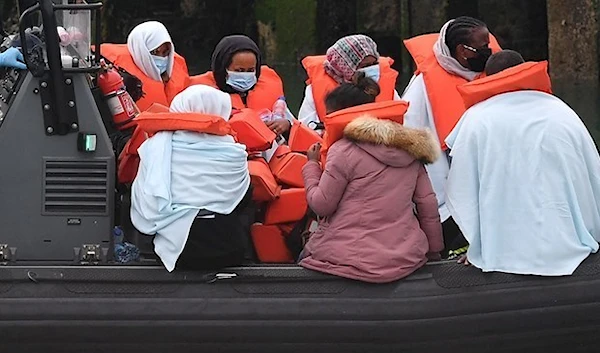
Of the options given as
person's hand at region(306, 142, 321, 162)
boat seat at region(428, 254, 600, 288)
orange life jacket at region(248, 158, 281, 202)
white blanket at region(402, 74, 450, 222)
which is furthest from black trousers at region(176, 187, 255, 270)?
white blanket at region(402, 74, 450, 222)

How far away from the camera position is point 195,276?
458cm

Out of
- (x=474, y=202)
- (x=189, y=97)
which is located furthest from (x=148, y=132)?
(x=474, y=202)

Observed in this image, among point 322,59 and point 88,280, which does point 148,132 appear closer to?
point 88,280

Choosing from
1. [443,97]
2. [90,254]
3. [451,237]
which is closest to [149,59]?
[90,254]

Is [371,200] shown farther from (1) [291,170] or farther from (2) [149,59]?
(2) [149,59]

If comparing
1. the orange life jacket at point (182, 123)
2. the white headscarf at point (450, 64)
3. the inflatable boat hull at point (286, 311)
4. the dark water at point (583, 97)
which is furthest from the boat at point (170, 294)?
the dark water at point (583, 97)

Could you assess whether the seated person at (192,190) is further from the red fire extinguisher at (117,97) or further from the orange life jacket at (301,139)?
the orange life jacket at (301,139)

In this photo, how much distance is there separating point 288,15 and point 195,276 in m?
9.57

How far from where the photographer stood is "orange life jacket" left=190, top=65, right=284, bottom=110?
18.2 feet

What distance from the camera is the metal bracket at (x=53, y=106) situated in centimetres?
459

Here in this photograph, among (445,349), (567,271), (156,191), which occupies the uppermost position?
(156,191)

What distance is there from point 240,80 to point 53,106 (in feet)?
3.61

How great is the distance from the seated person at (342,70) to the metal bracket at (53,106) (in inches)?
53.5

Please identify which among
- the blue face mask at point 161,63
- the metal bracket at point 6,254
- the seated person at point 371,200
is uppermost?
the blue face mask at point 161,63
